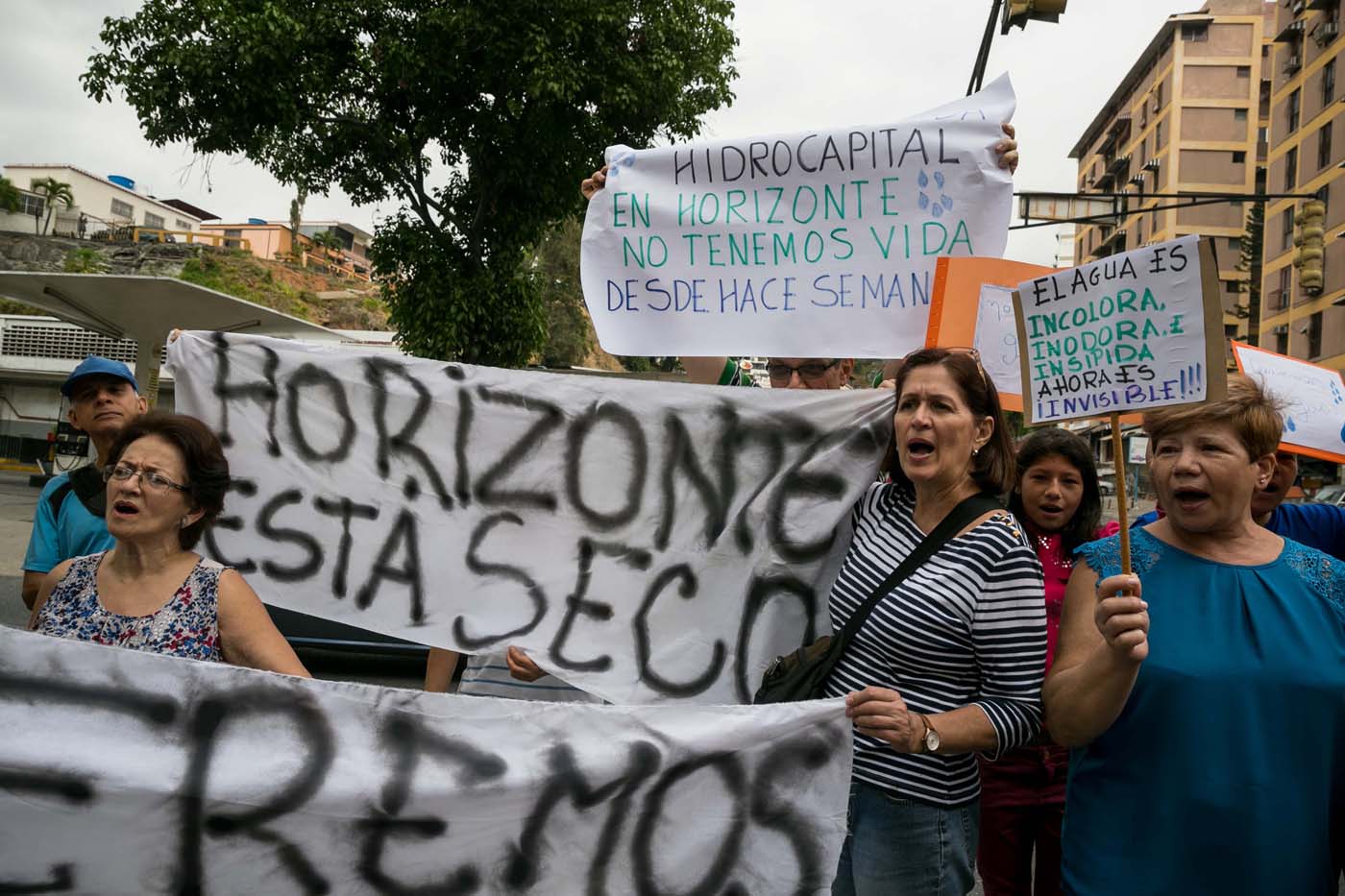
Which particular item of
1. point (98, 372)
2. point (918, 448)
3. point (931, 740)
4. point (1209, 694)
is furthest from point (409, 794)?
point (98, 372)

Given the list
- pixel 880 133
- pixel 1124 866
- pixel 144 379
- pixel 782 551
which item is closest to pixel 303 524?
pixel 782 551

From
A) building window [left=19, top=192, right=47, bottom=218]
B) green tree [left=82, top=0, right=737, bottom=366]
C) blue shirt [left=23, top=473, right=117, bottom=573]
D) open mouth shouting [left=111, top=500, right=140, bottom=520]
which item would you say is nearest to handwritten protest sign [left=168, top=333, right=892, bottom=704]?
blue shirt [left=23, top=473, right=117, bottom=573]

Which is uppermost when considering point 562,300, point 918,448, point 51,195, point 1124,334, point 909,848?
point 51,195

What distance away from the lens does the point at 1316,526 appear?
317 centimetres

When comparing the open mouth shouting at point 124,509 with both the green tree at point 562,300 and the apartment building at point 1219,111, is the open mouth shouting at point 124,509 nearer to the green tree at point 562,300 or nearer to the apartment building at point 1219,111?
the green tree at point 562,300

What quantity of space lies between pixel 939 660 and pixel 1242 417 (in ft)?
2.74

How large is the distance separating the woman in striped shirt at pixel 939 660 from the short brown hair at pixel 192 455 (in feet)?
5.08

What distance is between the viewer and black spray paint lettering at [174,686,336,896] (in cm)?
210

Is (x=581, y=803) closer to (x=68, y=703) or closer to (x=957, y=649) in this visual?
(x=957, y=649)

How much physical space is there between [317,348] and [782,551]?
1498mm

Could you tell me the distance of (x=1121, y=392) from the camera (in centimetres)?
223

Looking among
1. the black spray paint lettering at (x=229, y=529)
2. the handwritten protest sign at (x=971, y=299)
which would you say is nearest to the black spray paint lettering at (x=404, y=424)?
the black spray paint lettering at (x=229, y=529)

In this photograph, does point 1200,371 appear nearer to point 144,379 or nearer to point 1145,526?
point 1145,526

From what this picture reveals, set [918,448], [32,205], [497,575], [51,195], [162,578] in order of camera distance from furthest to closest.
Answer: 1. [51,195]
2. [32,205]
3. [497,575]
4. [162,578]
5. [918,448]
